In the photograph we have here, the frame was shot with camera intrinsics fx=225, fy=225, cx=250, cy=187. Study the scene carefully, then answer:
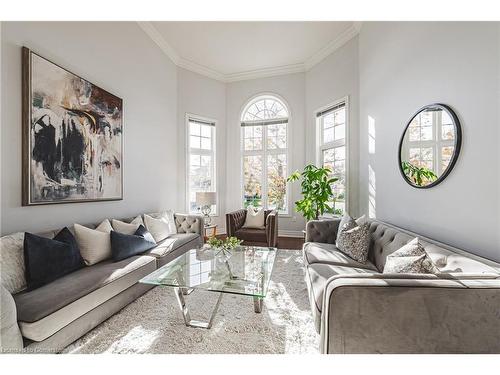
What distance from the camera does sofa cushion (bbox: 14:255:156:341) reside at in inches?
54.1

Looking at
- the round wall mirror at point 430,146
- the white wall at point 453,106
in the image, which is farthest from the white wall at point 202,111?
the round wall mirror at point 430,146

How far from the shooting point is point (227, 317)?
6.48 feet

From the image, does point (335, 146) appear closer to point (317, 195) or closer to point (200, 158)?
point (317, 195)

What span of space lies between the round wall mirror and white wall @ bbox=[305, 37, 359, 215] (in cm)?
154

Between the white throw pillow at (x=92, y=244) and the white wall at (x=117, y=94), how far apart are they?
382mm

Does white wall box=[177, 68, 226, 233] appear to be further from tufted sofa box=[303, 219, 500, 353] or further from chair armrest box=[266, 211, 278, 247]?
tufted sofa box=[303, 219, 500, 353]

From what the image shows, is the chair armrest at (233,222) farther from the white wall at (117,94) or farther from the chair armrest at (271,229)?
the white wall at (117,94)

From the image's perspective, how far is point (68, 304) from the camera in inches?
61.2

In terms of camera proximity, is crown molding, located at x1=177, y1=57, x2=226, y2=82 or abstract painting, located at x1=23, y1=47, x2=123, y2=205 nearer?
abstract painting, located at x1=23, y1=47, x2=123, y2=205

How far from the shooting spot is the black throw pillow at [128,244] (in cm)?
233

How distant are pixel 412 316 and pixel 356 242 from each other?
133cm

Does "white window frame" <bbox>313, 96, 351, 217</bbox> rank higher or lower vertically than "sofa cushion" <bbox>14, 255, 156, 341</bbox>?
higher

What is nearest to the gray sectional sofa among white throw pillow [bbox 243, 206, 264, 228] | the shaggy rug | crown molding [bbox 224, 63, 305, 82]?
the shaggy rug
